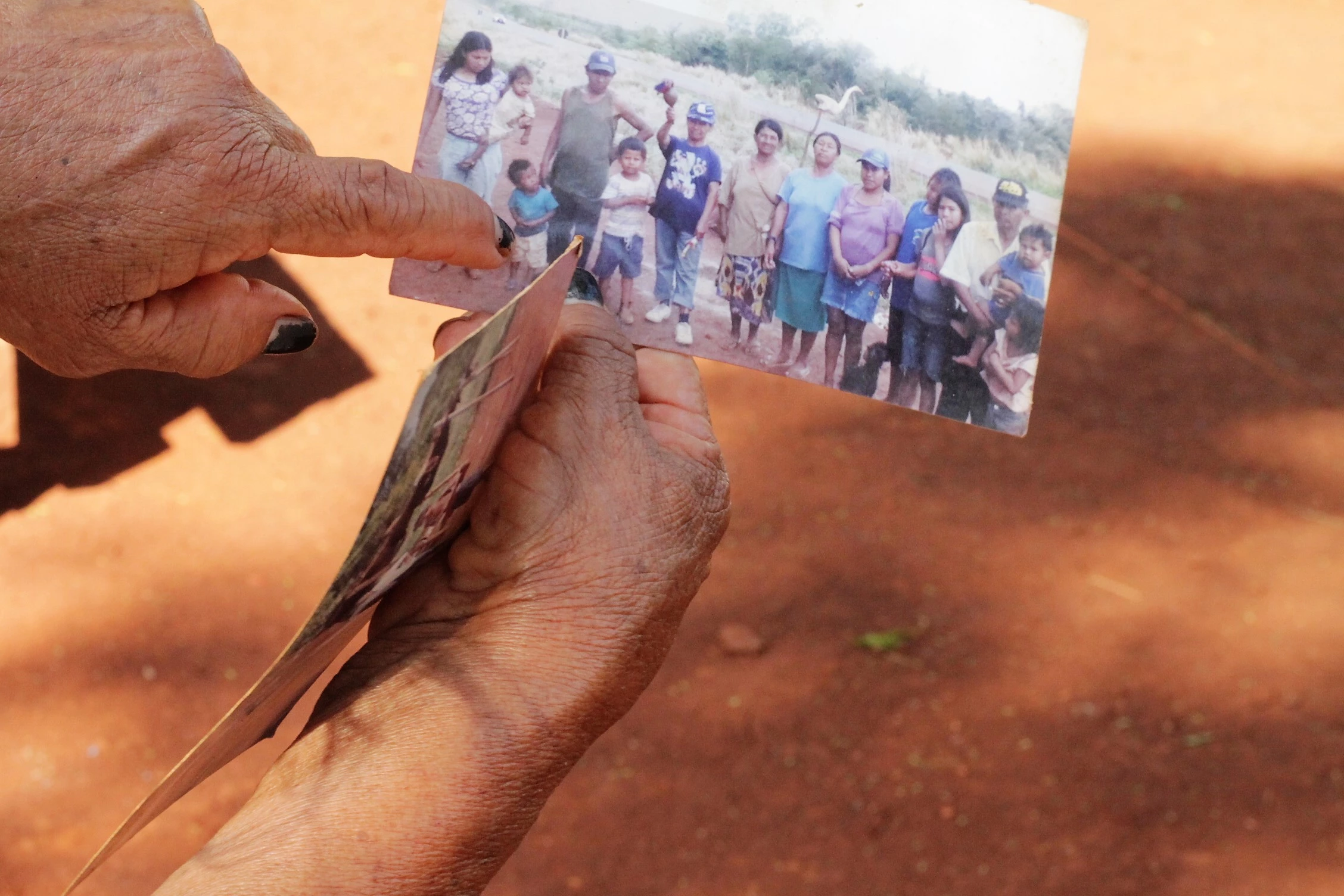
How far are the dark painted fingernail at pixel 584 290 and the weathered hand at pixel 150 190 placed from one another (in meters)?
0.20

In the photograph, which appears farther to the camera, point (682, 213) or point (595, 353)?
point (682, 213)

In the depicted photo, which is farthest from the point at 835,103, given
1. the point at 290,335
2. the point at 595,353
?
the point at 290,335

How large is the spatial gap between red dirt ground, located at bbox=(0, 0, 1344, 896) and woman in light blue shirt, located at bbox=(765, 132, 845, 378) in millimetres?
1471

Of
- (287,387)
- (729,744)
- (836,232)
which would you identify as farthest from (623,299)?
(287,387)

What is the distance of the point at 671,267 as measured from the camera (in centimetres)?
170

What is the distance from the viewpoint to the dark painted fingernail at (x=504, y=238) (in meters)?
1.52

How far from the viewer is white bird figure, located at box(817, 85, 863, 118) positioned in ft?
5.82

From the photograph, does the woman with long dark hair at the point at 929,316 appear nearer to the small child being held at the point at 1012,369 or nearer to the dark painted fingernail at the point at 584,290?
the small child being held at the point at 1012,369

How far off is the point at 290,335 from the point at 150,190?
291 millimetres

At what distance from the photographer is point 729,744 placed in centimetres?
293

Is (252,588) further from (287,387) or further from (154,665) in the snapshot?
(287,387)

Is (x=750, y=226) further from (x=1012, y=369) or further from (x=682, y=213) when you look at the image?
(x=1012, y=369)

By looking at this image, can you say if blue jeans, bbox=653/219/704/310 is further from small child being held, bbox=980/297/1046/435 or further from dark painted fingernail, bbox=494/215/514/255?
small child being held, bbox=980/297/1046/435

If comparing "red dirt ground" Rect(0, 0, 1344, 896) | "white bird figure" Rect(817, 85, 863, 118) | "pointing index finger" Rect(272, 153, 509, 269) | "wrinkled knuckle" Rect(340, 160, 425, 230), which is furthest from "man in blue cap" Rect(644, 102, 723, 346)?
"red dirt ground" Rect(0, 0, 1344, 896)
